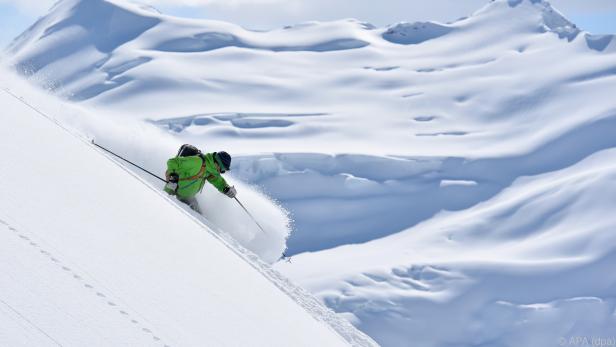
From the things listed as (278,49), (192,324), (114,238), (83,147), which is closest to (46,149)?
(83,147)

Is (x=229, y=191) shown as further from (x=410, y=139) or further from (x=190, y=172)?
(x=410, y=139)

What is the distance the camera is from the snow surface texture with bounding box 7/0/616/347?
16141mm

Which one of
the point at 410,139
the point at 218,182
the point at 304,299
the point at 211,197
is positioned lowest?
the point at 304,299

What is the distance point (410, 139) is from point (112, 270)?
26.1 metres

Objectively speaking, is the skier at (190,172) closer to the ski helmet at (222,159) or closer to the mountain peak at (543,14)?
the ski helmet at (222,159)

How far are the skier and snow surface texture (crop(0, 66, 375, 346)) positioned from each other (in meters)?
1.17

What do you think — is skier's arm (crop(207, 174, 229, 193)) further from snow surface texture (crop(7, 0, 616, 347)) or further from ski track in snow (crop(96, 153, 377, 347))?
snow surface texture (crop(7, 0, 616, 347))

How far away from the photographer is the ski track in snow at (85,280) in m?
3.09

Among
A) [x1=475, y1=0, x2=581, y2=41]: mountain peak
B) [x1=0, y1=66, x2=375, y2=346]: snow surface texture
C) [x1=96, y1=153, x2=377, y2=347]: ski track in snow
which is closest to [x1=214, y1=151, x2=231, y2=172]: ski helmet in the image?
[x1=96, y1=153, x2=377, y2=347]: ski track in snow

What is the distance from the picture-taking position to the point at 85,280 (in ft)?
10.5

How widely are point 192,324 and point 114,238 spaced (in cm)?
71

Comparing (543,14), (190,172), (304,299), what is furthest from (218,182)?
(543,14)

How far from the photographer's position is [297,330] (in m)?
4.57

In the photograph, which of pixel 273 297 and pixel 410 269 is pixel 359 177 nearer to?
pixel 410 269
